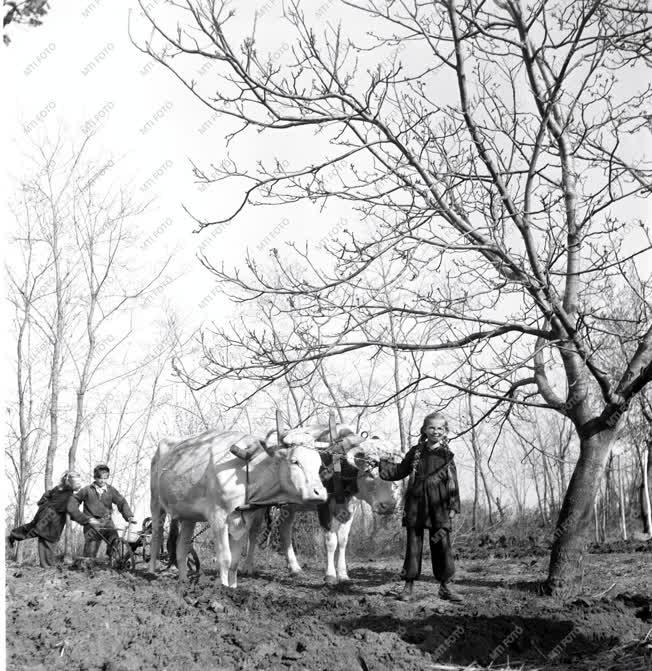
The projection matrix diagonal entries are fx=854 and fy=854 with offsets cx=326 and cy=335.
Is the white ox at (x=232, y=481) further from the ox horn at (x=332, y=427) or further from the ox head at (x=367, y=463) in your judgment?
the ox head at (x=367, y=463)

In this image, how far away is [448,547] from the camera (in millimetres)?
9578

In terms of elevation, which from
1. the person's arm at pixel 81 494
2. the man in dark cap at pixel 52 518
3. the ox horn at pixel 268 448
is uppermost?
the ox horn at pixel 268 448

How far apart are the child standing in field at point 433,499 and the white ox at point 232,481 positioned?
142cm

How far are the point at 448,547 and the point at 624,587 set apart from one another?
2766 millimetres

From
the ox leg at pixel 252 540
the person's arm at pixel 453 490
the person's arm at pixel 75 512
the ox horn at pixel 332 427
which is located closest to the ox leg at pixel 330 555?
the ox leg at pixel 252 540

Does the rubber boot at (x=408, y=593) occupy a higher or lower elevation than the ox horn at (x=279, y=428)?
lower

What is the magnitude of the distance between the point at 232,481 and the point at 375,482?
8.65ft

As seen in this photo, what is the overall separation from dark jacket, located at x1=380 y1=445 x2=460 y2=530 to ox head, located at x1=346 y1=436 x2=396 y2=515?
245 centimetres

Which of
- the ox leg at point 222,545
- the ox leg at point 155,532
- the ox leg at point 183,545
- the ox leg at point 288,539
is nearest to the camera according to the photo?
the ox leg at point 222,545

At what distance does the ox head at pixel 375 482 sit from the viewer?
12273 millimetres

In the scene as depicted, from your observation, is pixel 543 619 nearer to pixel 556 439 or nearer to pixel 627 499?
pixel 627 499

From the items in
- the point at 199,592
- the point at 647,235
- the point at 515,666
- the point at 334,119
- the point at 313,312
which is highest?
the point at 334,119

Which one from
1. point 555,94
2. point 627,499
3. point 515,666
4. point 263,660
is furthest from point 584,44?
point 627,499

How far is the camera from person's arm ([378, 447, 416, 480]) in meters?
9.84
